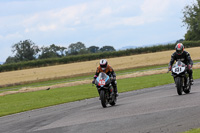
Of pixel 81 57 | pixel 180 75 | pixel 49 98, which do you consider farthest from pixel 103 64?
pixel 81 57

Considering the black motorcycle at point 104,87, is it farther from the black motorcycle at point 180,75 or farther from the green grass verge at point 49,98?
the green grass verge at point 49,98

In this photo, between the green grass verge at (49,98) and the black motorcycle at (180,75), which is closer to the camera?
the black motorcycle at (180,75)

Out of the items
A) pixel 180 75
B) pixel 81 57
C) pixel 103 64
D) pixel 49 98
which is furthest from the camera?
pixel 81 57

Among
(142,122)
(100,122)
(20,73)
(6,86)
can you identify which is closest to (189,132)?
(142,122)

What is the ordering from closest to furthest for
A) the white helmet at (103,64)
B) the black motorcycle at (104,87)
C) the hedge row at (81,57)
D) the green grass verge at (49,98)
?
the black motorcycle at (104,87) < the white helmet at (103,64) < the green grass verge at (49,98) < the hedge row at (81,57)

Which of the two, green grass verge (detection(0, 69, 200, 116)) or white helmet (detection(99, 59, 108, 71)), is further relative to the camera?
green grass verge (detection(0, 69, 200, 116))

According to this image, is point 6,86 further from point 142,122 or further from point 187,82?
point 142,122

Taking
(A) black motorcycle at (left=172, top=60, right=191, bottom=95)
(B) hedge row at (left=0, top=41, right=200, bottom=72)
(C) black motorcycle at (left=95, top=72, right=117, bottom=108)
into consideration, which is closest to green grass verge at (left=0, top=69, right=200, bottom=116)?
(C) black motorcycle at (left=95, top=72, right=117, bottom=108)

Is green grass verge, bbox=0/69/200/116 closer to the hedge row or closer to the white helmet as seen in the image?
the white helmet

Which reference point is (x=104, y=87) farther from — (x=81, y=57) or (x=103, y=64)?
(x=81, y=57)

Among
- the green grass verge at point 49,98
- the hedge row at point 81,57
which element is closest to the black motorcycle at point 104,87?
the green grass verge at point 49,98

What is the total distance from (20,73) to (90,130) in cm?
6000

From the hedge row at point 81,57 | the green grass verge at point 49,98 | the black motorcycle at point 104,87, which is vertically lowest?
the green grass verge at point 49,98

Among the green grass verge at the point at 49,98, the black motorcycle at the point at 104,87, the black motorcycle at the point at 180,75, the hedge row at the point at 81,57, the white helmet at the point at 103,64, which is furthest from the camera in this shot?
the hedge row at the point at 81,57
